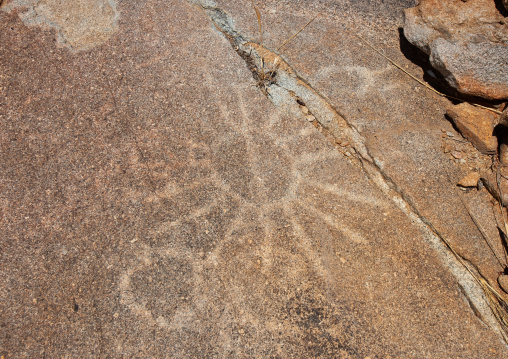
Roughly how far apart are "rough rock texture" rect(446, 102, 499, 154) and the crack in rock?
0.52m

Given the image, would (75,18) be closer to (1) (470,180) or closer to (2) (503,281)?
(1) (470,180)

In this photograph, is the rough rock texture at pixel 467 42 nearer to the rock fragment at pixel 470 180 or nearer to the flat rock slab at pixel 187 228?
the rock fragment at pixel 470 180

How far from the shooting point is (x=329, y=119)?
195 cm

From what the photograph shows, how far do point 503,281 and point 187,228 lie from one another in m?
1.36

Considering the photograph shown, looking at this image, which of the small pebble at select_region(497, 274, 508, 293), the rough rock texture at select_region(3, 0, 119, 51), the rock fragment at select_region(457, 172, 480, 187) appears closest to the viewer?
the small pebble at select_region(497, 274, 508, 293)

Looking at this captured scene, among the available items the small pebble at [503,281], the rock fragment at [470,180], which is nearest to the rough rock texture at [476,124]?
the rock fragment at [470,180]

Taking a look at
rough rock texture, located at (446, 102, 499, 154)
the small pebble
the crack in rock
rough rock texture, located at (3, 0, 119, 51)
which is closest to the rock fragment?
rough rock texture, located at (446, 102, 499, 154)

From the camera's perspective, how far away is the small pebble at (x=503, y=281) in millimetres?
1558

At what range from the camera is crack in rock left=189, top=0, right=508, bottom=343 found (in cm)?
158

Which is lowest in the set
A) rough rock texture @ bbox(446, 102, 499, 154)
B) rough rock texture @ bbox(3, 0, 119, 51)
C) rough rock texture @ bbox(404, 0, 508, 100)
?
rough rock texture @ bbox(446, 102, 499, 154)

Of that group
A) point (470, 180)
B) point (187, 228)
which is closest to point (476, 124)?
point (470, 180)

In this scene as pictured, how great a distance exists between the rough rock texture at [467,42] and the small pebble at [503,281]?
925 millimetres

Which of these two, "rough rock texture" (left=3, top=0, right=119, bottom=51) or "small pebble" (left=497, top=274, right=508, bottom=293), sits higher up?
"rough rock texture" (left=3, top=0, right=119, bottom=51)

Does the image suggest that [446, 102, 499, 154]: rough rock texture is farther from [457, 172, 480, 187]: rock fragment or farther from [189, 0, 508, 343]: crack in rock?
[189, 0, 508, 343]: crack in rock
